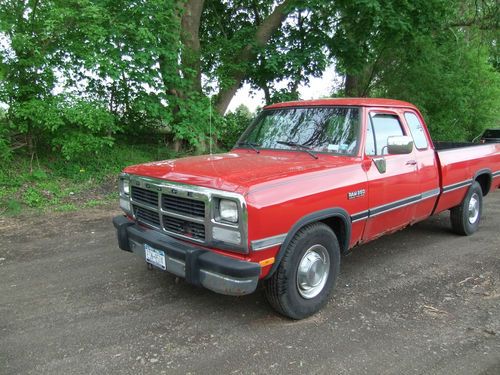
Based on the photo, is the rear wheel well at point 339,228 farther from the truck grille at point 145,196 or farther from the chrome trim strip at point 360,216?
the truck grille at point 145,196

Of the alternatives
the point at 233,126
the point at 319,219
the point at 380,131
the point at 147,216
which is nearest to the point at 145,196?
the point at 147,216

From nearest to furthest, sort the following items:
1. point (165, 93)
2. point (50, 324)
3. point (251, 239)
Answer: point (251, 239) < point (50, 324) < point (165, 93)

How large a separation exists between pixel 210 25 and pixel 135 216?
10.3 metres

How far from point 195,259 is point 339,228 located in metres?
1.49

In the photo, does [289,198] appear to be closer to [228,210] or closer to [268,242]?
[268,242]

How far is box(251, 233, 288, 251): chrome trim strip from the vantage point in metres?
3.03

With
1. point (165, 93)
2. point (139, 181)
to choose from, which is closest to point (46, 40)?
point (165, 93)

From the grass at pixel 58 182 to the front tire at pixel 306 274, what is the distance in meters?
5.14

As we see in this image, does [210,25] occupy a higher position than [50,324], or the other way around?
[210,25]

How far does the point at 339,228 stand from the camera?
3.91 m

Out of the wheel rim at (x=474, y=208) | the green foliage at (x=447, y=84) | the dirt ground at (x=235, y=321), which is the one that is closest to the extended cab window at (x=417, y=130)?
the dirt ground at (x=235, y=321)

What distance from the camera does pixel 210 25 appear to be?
12.8 meters

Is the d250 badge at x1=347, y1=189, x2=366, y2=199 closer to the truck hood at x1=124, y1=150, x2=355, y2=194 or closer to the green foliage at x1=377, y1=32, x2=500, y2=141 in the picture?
the truck hood at x1=124, y1=150, x2=355, y2=194

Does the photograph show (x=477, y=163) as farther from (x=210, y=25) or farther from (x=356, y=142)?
(x=210, y=25)
